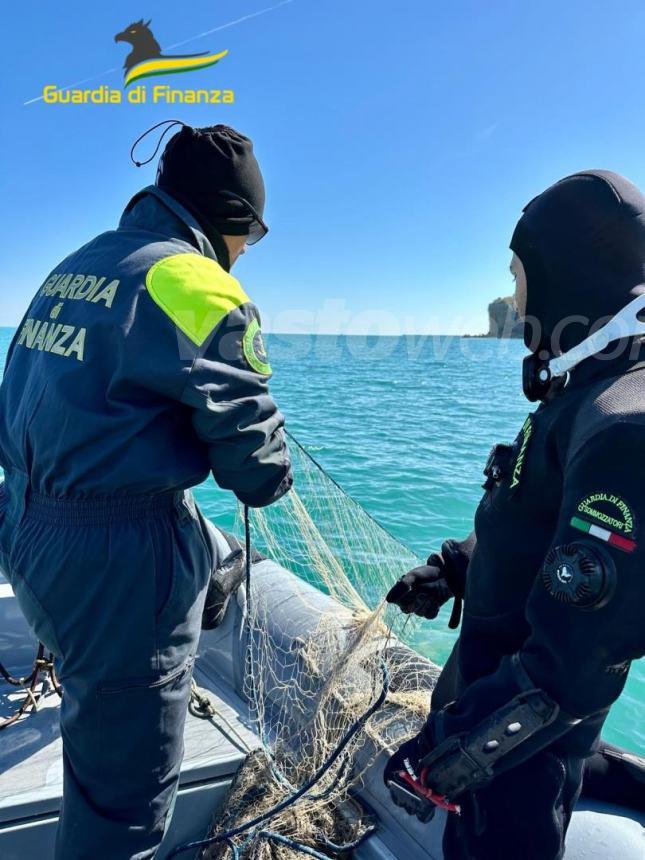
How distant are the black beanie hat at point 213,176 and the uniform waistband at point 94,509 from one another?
77cm

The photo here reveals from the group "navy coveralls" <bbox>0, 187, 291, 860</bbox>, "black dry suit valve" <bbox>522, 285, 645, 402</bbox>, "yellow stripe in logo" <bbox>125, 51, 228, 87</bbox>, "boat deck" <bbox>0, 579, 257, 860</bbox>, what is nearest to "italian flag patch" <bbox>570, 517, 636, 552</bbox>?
"black dry suit valve" <bbox>522, 285, 645, 402</bbox>

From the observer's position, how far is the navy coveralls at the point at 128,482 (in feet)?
4.78

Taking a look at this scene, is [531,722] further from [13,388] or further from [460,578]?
[13,388]

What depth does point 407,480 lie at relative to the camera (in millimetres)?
11594

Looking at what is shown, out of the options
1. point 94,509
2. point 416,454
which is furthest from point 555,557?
point 416,454

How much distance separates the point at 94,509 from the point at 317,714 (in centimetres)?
124

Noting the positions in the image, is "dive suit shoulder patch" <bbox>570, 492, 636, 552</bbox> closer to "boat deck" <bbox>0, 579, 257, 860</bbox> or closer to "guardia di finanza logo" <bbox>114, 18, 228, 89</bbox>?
"boat deck" <bbox>0, 579, 257, 860</bbox>

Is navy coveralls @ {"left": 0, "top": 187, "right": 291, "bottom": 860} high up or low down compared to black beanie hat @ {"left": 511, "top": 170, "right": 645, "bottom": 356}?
down

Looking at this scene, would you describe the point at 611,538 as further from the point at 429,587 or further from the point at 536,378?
the point at 429,587

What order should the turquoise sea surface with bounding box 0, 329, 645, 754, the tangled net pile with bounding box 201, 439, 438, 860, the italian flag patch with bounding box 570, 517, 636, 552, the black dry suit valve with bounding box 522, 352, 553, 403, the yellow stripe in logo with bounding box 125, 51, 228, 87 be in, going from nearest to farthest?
the italian flag patch with bounding box 570, 517, 636, 552
the black dry suit valve with bounding box 522, 352, 553, 403
the tangled net pile with bounding box 201, 439, 438, 860
the turquoise sea surface with bounding box 0, 329, 645, 754
the yellow stripe in logo with bounding box 125, 51, 228, 87

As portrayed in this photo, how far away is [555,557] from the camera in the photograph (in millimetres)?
1145

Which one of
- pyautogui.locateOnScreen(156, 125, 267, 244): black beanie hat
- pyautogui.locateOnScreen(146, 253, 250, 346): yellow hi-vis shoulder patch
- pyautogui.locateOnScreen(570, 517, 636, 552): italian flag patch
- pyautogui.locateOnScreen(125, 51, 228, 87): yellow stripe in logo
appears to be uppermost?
pyautogui.locateOnScreen(125, 51, 228, 87): yellow stripe in logo

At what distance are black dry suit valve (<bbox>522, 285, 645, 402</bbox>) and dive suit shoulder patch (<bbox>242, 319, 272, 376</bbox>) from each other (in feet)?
1.97

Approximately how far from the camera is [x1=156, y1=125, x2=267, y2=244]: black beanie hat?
175 centimetres
